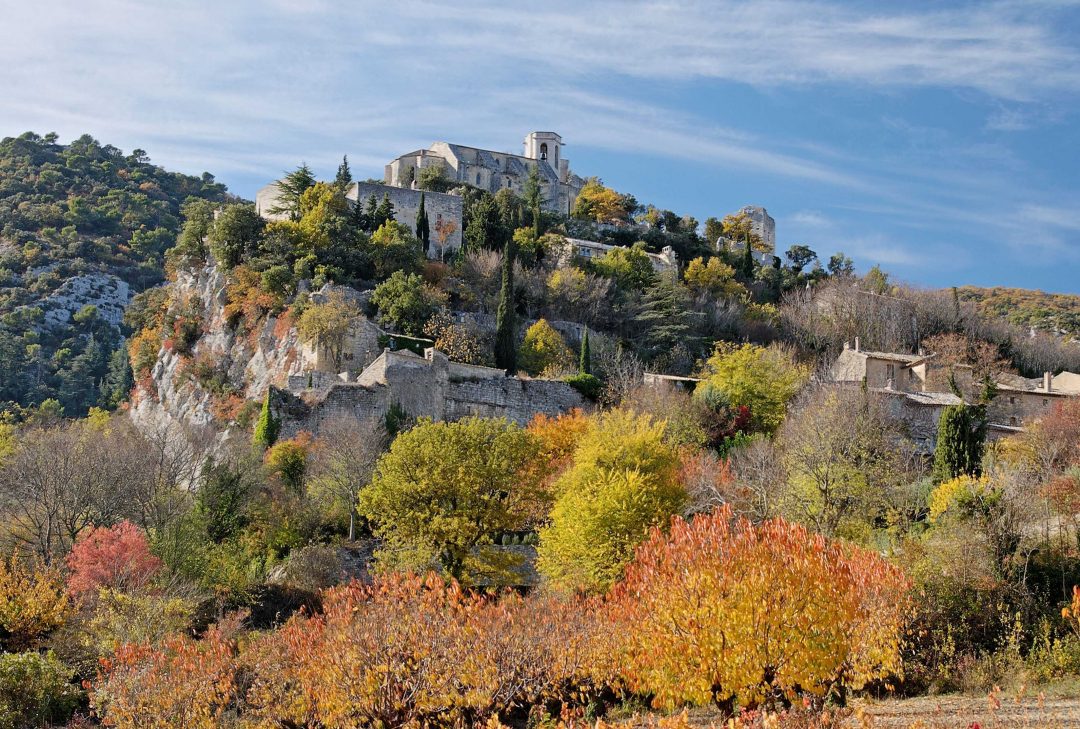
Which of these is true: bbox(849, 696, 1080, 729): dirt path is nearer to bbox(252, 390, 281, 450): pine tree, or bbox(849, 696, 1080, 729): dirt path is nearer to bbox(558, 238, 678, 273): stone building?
bbox(252, 390, 281, 450): pine tree

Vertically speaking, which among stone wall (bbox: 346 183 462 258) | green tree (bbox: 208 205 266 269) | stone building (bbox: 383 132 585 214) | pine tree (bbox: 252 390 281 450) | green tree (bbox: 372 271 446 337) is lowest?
pine tree (bbox: 252 390 281 450)

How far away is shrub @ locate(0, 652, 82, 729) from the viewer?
2366 centimetres

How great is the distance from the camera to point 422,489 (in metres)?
32.8

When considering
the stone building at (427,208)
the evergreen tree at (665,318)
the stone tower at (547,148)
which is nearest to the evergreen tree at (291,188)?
the stone building at (427,208)

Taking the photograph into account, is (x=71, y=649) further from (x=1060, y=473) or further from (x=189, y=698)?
(x=1060, y=473)

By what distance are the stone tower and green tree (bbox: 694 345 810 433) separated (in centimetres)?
4587

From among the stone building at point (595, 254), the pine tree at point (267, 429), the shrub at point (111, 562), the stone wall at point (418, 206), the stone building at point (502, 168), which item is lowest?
the shrub at point (111, 562)

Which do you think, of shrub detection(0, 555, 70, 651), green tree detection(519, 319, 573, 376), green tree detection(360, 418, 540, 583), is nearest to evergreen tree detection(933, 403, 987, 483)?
green tree detection(360, 418, 540, 583)

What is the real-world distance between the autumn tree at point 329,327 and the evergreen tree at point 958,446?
2399 centimetres

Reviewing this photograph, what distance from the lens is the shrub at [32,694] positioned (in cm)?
2366

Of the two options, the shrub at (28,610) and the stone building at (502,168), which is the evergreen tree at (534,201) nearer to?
the stone building at (502,168)

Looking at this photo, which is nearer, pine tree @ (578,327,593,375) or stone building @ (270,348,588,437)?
stone building @ (270,348,588,437)

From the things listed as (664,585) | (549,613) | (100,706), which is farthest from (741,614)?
(100,706)

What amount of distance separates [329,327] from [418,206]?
1807cm
